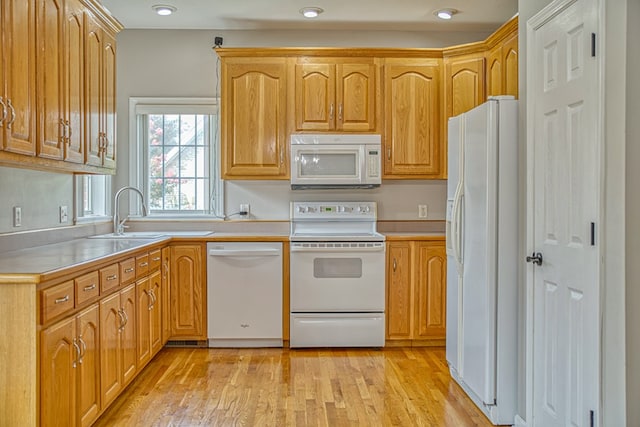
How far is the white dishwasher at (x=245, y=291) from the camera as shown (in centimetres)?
411

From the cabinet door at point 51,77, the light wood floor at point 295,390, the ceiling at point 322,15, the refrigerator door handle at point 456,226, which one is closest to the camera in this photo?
the cabinet door at point 51,77

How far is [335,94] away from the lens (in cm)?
437

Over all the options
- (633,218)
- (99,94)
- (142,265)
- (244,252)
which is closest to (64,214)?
(142,265)

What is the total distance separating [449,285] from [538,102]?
1.40 metres

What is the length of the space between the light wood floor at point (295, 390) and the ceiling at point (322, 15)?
8.70 ft

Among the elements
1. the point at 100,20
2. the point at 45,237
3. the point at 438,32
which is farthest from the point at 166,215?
the point at 438,32

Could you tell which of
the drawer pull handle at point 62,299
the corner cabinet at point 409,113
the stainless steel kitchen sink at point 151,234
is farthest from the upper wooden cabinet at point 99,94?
the corner cabinet at point 409,113

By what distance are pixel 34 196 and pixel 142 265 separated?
0.76m

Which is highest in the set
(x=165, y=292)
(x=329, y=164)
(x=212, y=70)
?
(x=212, y=70)

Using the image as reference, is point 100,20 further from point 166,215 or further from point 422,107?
point 422,107

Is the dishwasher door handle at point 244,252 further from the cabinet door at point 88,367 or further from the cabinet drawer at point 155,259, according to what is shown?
the cabinet door at point 88,367

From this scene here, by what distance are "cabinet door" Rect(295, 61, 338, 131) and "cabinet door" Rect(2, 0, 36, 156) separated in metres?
2.21

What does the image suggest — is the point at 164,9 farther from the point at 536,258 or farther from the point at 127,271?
the point at 536,258

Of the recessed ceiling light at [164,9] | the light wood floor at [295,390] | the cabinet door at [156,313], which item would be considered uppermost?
the recessed ceiling light at [164,9]
